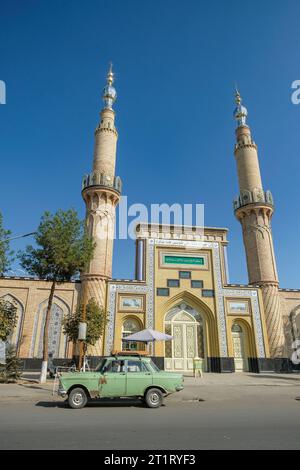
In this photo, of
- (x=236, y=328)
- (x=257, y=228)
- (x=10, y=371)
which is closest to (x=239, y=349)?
(x=236, y=328)

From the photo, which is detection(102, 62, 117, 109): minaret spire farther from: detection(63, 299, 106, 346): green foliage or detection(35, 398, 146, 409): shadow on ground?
detection(35, 398, 146, 409): shadow on ground

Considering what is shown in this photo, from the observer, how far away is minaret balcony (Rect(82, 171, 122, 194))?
80.6ft

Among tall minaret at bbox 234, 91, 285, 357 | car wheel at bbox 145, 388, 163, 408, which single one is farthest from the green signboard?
car wheel at bbox 145, 388, 163, 408

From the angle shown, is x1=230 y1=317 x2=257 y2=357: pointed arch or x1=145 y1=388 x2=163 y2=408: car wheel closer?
x1=145 y1=388 x2=163 y2=408: car wheel

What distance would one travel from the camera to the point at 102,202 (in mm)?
24344

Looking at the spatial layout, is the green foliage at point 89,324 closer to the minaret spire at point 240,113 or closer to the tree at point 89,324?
the tree at point 89,324

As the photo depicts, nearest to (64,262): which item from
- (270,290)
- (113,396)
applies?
(113,396)

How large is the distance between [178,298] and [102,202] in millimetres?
A: 9137

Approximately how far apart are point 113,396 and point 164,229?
Result: 54.4ft

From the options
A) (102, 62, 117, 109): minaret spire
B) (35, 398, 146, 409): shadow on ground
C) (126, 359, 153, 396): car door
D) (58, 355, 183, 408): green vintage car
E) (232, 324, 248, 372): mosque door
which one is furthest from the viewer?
(102, 62, 117, 109): minaret spire

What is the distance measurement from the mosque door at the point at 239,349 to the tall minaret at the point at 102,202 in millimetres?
9784

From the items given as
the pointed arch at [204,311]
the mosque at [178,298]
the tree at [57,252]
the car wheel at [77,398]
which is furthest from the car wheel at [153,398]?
the pointed arch at [204,311]

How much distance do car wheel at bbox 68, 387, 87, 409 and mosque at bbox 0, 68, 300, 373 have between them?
39.7 feet

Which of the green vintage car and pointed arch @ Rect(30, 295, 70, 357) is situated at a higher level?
pointed arch @ Rect(30, 295, 70, 357)
